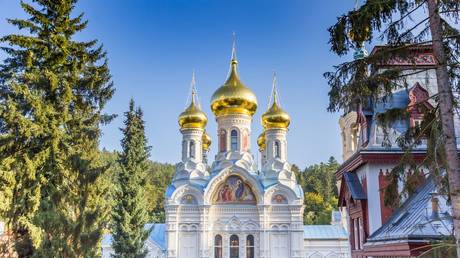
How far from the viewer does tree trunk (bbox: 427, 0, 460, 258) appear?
646 centimetres

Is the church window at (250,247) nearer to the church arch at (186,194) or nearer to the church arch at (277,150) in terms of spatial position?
the church arch at (186,194)

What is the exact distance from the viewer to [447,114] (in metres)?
6.64

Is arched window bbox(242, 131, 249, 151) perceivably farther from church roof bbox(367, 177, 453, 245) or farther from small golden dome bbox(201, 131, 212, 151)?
church roof bbox(367, 177, 453, 245)

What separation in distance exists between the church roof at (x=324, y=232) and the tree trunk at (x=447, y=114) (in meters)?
32.2

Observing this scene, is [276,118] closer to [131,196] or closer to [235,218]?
[235,218]

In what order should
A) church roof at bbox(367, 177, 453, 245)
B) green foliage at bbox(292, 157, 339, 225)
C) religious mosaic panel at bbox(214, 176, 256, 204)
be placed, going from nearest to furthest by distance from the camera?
church roof at bbox(367, 177, 453, 245) < religious mosaic panel at bbox(214, 176, 256, 204) < green foliage at bbox(292, 157, 339, 225)

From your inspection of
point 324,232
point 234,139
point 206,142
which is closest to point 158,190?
point 206,142

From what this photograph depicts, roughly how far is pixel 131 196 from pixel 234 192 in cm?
1225

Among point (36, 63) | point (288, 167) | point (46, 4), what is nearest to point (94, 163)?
point (36, 63)

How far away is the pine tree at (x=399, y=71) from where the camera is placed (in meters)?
6.67

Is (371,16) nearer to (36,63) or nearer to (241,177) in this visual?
(36,63)

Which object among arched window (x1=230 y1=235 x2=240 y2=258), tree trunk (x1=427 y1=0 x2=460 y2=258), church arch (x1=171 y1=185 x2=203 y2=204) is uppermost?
church arch (x1=171 y1=185 x2=203 y2=204)

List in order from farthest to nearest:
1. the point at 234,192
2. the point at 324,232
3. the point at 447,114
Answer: the point at 324,232 < the point at 234,192 < the point at 447,114

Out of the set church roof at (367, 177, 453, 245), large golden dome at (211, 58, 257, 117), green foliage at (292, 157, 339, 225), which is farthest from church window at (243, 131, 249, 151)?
church roof at (367, 177, 453, 245)
